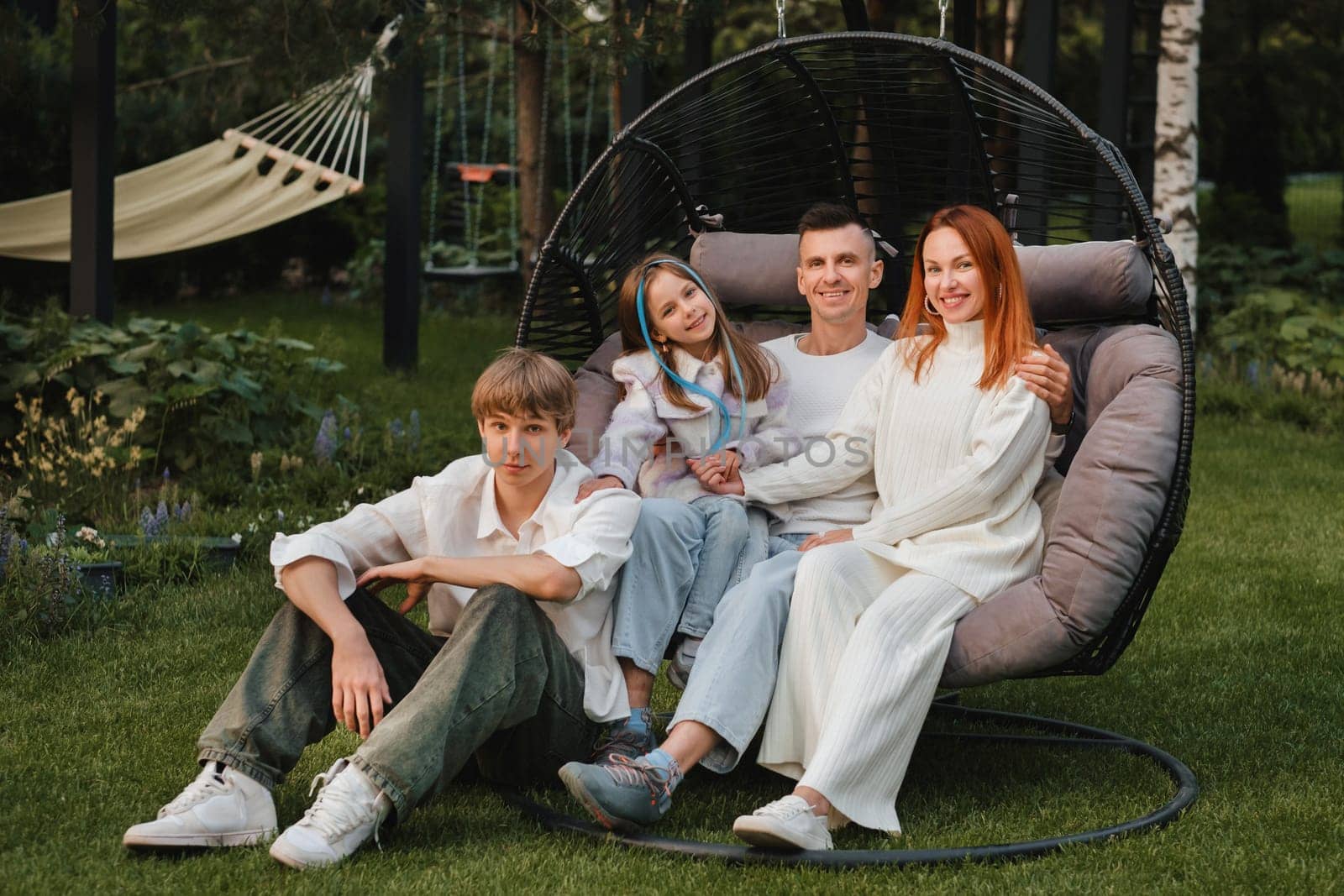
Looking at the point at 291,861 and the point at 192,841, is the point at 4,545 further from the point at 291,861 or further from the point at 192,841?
the point at 291,861

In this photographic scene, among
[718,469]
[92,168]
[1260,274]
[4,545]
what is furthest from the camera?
[1260,274]

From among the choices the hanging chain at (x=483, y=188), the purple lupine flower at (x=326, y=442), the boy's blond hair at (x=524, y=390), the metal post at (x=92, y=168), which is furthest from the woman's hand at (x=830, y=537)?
the hanging chain at (x=483, y=188)

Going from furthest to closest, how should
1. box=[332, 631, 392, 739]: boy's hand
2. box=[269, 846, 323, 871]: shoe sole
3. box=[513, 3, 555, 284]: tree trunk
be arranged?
box=[513, 3, 555, 284]: tree trunk < box=[332, 631, 392, 739]: boy's hand < box=[269, 846, 323, 871]: shoe sole

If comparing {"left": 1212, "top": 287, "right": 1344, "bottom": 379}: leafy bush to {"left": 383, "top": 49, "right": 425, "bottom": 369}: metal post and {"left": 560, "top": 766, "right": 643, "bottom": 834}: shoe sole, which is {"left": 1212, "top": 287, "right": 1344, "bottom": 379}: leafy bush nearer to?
{"left": 383, "top": 49, "right": 425, "bottom": 369}: metal post

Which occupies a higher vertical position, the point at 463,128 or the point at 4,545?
the point at 463,128

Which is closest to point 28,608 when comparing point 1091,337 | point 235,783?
point 235,783

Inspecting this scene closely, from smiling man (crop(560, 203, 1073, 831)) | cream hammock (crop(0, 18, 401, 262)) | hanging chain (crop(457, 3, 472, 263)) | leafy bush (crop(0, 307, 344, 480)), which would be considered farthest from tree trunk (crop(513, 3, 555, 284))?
smiling man (crop(560, 203, 1073, 831))

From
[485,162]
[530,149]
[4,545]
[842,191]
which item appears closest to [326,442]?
[4,545]

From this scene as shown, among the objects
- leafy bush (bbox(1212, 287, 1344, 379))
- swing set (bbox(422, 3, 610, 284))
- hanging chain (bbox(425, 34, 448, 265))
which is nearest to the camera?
leafy bush (bbox(1212, 287, 1344, 379))

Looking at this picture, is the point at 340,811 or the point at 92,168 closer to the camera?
the point at 340,811

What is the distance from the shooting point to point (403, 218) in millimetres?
6770

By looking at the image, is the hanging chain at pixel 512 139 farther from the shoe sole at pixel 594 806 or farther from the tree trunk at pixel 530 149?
the shoe sole at pixel 594 806

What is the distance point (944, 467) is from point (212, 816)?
1.37m

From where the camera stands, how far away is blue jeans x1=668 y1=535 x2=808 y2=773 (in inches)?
96.0
